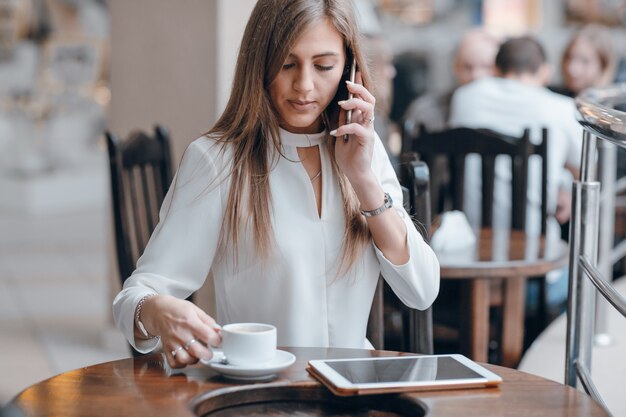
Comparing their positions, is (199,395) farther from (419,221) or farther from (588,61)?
(588,61)

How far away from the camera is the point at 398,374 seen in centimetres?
131

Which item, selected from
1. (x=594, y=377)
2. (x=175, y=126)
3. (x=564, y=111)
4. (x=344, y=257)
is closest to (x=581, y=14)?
(x=564, y=111)

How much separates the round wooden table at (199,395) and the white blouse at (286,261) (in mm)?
274

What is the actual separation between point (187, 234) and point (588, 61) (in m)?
4.01

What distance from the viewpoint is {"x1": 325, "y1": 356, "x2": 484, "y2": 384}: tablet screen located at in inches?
50.6

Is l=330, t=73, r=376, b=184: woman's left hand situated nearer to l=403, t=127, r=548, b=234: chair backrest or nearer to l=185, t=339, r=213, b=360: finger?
l=185, t=339, r=213, b=360: finger

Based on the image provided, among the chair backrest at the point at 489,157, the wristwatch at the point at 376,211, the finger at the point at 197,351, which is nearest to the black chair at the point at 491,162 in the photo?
the chair backrest at the point at 489,157

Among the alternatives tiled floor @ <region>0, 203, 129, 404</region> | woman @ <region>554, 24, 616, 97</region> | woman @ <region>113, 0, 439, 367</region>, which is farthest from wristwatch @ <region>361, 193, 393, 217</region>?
woman @ <region>554, 24, 616, 97</region>

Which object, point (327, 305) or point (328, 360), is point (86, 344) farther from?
point (328, 360)

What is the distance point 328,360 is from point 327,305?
1.06ft

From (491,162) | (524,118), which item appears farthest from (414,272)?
(524,118)

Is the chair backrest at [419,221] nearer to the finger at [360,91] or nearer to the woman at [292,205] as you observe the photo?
the woman at [292,205]

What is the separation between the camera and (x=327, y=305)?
1.68m

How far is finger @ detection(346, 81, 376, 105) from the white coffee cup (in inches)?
17.1
